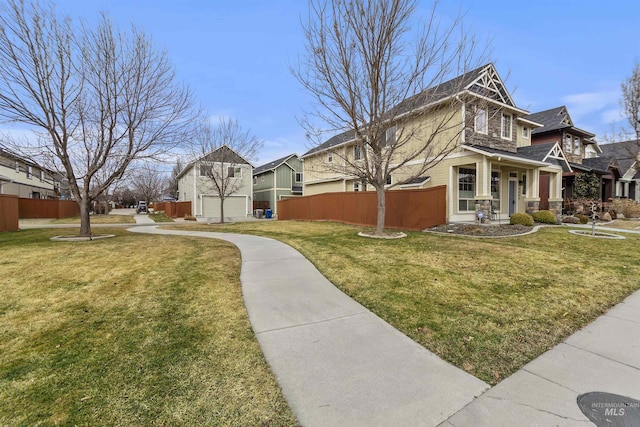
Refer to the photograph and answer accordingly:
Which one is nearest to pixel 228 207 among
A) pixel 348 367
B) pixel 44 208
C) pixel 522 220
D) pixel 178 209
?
pixel 178 209

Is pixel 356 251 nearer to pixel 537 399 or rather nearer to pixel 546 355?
pixel 546 355

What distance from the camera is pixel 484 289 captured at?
15.9 ft

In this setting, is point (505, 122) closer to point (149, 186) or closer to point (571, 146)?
point (571, 146)

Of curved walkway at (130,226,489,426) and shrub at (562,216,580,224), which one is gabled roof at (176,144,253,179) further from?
shrub at (562,216,580,224)

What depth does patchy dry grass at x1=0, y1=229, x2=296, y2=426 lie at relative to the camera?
81.7 inches

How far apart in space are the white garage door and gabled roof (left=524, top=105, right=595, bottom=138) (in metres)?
25.9

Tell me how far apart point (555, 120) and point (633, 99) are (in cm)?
579

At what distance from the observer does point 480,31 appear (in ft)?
27.1

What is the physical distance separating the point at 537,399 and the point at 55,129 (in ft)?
42.1

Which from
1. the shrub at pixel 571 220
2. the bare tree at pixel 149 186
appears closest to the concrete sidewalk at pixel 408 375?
the shrub at pixel 571 220

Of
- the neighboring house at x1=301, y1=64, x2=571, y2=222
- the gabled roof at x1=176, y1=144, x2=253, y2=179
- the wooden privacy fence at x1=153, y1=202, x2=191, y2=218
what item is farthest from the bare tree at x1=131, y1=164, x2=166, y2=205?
the neighboring house at x1=301, y1=64, x2=571, y2=222

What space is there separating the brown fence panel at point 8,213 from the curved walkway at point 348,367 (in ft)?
48.5

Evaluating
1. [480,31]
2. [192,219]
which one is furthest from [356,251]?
[192,219]

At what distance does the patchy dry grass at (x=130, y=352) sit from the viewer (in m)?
2.08
